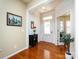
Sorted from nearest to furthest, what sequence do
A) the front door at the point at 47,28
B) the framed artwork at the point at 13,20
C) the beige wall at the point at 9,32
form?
1. the beige wall at the point at 9,32
2. the framed artwork at the point at 13,20
3. the front door at the point at 47,28

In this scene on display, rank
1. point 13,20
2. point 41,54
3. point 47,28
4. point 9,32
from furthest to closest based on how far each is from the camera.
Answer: point 47,28, point 41,54, point 13,20, point 9,32

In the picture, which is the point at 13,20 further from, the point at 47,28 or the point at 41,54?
the point at 47,28

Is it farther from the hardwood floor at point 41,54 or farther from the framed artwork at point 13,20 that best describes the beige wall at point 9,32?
the hardwood floor at point 41,54

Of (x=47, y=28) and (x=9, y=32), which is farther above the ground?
(x=47, y=28)

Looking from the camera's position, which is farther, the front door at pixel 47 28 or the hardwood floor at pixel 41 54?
the front door at pixel 47 28

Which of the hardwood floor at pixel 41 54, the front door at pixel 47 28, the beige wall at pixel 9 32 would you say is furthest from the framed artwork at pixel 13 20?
the front door at pixel 47 28

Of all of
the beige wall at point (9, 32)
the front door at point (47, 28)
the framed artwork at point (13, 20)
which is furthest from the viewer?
the front door at point (47, 28)

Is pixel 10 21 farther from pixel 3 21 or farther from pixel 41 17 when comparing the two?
pixel 41 17

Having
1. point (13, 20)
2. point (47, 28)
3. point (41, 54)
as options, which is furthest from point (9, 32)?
point (47, 28)

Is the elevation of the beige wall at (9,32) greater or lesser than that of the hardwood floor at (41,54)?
greater

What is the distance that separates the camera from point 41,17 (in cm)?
911

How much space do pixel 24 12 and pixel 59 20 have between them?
113 inches

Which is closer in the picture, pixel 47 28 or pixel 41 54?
pixel 41 54

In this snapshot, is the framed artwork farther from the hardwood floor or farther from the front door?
the front door
